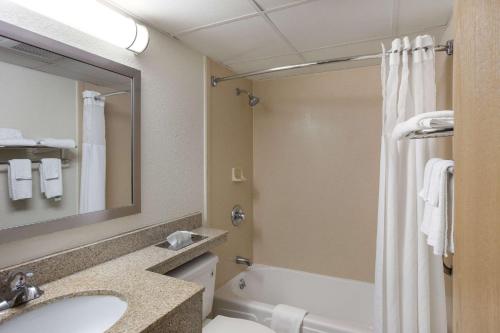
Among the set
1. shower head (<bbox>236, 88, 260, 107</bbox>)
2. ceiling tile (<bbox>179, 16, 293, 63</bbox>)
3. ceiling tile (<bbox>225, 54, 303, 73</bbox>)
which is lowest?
shower head (<bbox>236, 88, 260, 107</bbox>)

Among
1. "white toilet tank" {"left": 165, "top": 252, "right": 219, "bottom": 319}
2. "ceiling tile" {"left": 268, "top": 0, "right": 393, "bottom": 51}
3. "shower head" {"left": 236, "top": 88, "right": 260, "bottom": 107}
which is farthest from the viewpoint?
"shower head" {"left": 236, "top": 88, "right": 260, "bottom": 107}

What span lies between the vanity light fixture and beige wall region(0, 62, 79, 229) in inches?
9.2

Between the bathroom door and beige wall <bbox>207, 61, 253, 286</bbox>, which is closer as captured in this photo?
the bathroom door

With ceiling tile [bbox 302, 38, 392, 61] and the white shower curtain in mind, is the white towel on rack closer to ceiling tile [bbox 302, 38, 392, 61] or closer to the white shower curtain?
ceiling tile [bbox 302, 38, 392, 61]

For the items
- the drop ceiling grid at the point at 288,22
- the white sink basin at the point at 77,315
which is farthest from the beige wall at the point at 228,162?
the white sink basin at the point at 77,315

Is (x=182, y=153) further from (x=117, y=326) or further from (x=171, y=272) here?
(x=117, y=326)

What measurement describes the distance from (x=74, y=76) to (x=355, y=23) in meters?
1.41

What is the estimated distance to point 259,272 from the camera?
8.20 feet

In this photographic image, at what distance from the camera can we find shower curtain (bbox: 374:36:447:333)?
134 cm

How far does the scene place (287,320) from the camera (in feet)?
5.44

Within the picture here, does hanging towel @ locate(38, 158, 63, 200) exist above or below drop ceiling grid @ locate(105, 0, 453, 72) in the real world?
below

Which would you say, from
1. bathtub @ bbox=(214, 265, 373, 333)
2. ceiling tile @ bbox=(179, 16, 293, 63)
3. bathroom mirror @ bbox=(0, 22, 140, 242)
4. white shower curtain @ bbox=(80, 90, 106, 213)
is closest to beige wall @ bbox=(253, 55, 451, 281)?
bathtub @ bbox=(214, 265, 373, 333)

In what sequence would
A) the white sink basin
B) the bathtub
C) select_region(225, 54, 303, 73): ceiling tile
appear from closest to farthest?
1. the white sink basin
2. the bathtub
3. select_region(225, 54, 303, 73): ceiling tile

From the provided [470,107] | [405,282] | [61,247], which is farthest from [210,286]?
[470,107]
